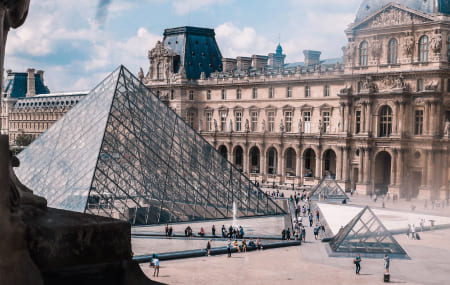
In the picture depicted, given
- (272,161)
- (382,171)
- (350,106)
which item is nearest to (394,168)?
(382,171)

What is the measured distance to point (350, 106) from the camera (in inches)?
1857

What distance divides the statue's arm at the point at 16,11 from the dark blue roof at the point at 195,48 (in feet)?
192

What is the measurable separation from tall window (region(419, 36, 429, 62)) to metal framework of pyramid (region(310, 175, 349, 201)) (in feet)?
35.0

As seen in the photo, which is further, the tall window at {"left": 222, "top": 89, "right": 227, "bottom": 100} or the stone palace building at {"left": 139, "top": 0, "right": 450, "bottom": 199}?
the tall window at {"left": 222, "top": 89, "right": 227, "bottom": 100}

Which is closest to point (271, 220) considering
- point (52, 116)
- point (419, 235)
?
point (419, 235)

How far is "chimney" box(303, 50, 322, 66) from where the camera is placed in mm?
55434

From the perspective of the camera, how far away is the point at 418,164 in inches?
1716

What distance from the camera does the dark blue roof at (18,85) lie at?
98.6 metres

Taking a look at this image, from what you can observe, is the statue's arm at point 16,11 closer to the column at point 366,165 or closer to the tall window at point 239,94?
the column at point 366,165

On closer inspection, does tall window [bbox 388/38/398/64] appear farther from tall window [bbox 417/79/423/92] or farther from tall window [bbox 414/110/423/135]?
tall window [bbox 414/110/423/135]

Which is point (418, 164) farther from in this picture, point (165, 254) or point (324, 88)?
point (165, 254)

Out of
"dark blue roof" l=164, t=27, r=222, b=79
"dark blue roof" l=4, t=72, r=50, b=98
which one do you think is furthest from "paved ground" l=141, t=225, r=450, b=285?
"dark blue roof" l=4, t=72, r=50, b=98

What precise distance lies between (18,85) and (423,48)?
74.4 metres

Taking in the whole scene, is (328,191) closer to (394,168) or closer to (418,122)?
(394,168)
